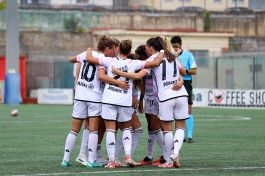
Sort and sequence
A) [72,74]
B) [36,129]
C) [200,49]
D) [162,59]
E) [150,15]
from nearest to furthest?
[162,59] < [36,129] < [72,74] < [200,49] < [150,15]

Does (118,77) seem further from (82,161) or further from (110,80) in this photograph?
(82,161)

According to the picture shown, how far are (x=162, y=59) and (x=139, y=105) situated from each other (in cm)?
117

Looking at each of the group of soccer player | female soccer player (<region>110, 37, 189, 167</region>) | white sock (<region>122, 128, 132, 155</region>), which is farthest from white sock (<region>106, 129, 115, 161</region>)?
female soccer player (<region>110, 37, 189, 167</region>)

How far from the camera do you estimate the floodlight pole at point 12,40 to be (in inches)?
2092

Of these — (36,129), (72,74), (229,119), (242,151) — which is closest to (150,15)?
(72,74)

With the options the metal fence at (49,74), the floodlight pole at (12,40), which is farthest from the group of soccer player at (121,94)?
the metal fence at (49,74)

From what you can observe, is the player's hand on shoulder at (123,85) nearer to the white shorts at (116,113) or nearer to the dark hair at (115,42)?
the white shorts at (116,113)

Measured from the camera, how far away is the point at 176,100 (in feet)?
51.8

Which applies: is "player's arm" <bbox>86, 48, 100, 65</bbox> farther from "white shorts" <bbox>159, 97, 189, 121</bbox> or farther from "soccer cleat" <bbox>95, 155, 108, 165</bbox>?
"soccer cleat" <bbox>95, 155, 108, 165</bbox>

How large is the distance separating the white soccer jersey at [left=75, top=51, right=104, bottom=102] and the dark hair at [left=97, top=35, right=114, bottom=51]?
13cm

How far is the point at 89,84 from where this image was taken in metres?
15.8

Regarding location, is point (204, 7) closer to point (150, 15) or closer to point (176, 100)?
point (150, 15)

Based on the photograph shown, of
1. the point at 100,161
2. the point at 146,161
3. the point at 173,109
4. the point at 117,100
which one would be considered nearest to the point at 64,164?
the point at 100,161

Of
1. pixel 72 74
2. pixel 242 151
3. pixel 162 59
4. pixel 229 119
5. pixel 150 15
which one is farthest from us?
pixel 150 15
